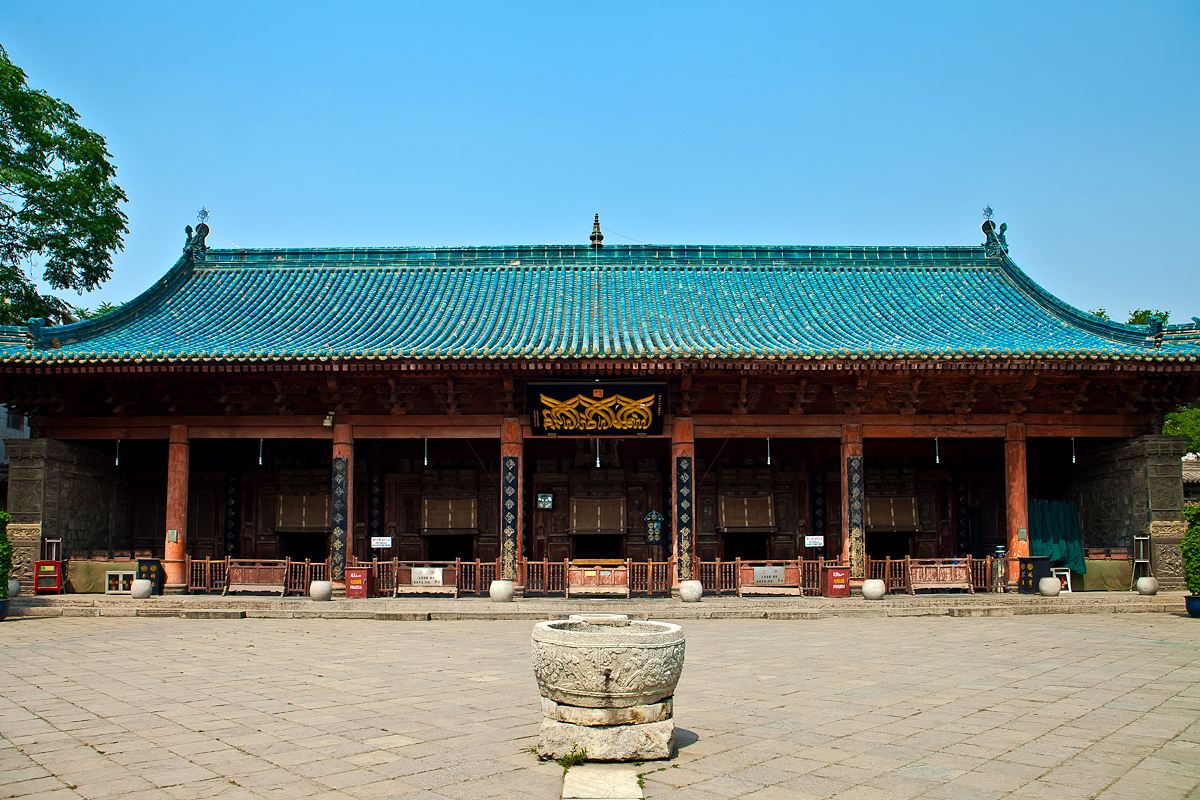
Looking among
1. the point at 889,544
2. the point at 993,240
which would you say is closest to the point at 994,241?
→ the point at 993,240

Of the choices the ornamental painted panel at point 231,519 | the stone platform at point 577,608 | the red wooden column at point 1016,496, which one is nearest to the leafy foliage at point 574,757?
the stone platform at point 577,608

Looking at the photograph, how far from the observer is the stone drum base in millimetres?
5840

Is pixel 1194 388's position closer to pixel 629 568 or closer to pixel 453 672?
pixel 629 568

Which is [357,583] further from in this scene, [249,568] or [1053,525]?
[1053,525]

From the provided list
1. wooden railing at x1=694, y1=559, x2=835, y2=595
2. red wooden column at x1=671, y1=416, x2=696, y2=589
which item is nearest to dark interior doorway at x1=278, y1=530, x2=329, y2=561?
red wooden column at x1=671, y1=416, x2=696, y2=589

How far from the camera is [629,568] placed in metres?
17.3

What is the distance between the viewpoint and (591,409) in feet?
59.0

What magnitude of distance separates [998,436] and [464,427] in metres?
10.7

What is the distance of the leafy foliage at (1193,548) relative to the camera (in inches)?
555

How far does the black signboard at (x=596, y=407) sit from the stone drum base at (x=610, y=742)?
12189 millimetres

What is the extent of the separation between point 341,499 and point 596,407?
534 centimetres

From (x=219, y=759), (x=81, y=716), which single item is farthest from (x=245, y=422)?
(x=219, y=759)

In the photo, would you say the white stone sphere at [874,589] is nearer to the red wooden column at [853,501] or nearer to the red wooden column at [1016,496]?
the red wooden column at [853,501]

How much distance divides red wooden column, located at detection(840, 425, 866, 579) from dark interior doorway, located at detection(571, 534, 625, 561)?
5.60 metres
